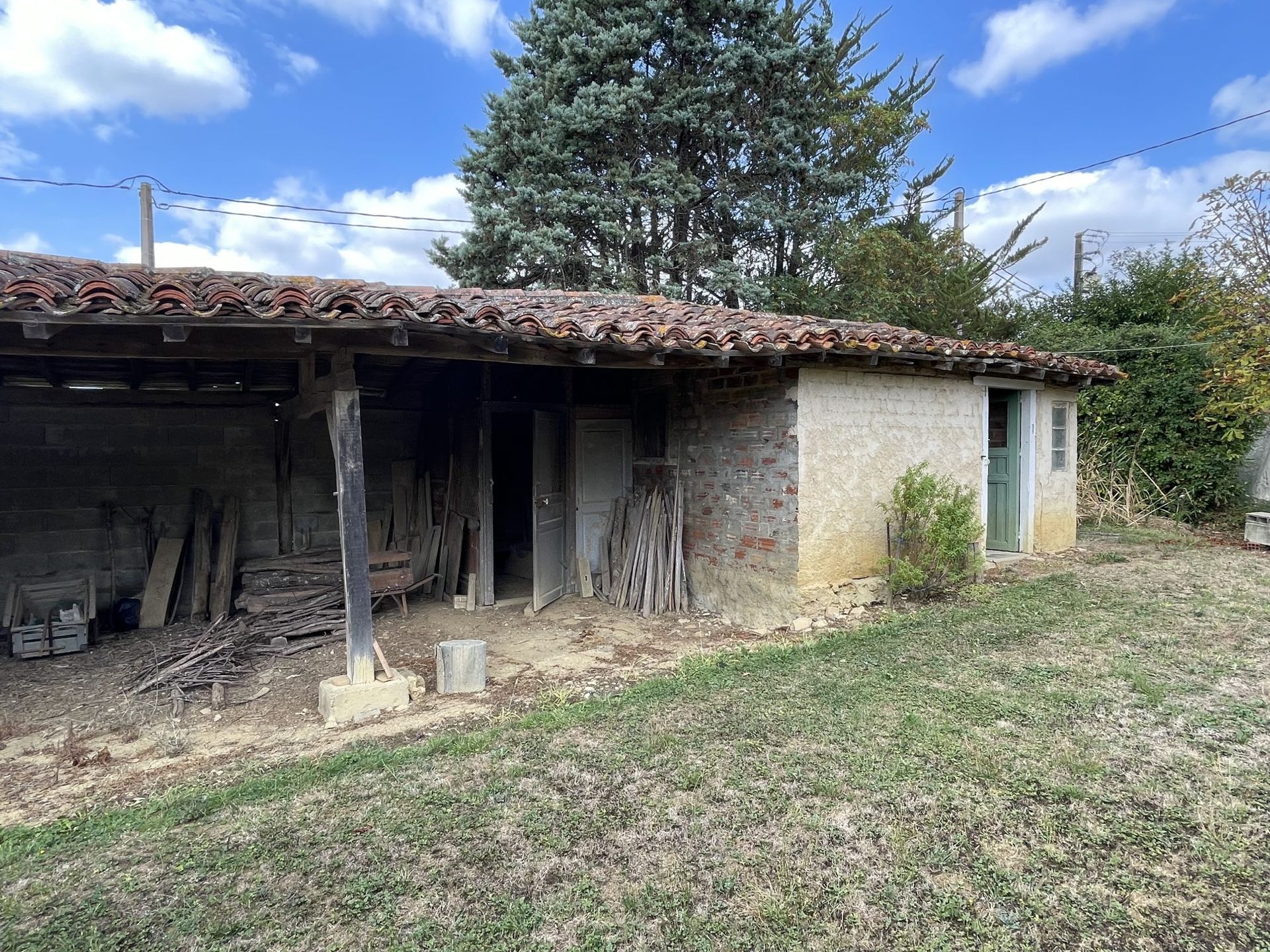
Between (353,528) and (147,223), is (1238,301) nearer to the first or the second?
(353,528)

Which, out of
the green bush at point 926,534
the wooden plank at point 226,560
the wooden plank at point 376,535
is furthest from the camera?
the wooden plank at point 376,535

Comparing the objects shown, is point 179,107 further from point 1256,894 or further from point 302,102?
point 1256,894

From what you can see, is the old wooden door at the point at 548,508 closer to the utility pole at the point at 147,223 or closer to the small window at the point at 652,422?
the small window at the point at 652,422


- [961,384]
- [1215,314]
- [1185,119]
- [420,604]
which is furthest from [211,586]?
[1185,119]

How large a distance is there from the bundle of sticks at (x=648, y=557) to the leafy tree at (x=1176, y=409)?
8.65 m

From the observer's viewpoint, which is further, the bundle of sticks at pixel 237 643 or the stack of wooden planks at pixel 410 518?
the stack of wooden planks at pixel 410 518

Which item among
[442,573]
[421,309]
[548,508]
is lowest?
[442,573]

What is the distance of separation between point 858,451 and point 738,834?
173 inches

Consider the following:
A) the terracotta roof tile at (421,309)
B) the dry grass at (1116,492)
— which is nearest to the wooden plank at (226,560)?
the terracotta roof tile at (421,309)

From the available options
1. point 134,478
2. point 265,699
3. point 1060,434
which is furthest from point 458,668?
point 1060,434

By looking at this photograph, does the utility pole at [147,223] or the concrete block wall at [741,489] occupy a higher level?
the utility pole at [147,223]

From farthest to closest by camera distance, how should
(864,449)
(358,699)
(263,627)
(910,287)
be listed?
(910,287), (864,449), (263,627), (358,699)

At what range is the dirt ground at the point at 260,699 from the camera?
376cm

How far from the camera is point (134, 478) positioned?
6.98 metres
